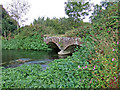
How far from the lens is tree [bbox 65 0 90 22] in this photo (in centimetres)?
2647

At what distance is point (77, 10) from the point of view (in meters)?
26.4

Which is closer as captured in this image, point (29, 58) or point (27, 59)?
point (27, 59)

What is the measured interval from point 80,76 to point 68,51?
11925mm

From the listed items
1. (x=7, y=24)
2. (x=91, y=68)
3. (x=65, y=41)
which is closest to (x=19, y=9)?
(x=7, y=24)

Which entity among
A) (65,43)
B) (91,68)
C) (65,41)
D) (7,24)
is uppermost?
(7,24)

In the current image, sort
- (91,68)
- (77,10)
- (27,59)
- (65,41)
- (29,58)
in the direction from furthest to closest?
(77,10) < (65,41) < (29,58) < (27,59) < (91,68)

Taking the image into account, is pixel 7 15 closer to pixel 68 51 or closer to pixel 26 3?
pixel 26 3

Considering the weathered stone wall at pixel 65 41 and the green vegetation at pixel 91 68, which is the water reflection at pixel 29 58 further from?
the green vegetation at pixel 91 68

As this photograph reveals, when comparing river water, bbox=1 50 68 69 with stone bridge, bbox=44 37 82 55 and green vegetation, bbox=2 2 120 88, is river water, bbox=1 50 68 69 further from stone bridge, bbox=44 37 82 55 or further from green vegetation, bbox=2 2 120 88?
green vegetation, bbox=2 2 120 88

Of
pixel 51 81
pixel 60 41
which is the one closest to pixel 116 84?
pixel 51 81

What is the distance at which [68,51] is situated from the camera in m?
16.2

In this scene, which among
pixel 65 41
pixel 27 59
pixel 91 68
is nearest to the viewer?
pixel 91 68

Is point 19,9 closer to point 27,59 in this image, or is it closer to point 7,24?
point 7,24

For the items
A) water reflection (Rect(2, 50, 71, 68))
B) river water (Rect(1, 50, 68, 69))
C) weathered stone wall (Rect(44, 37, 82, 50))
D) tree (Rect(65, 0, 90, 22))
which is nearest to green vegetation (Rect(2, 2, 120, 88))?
river water (Rect(1, 50, 68, 69))
